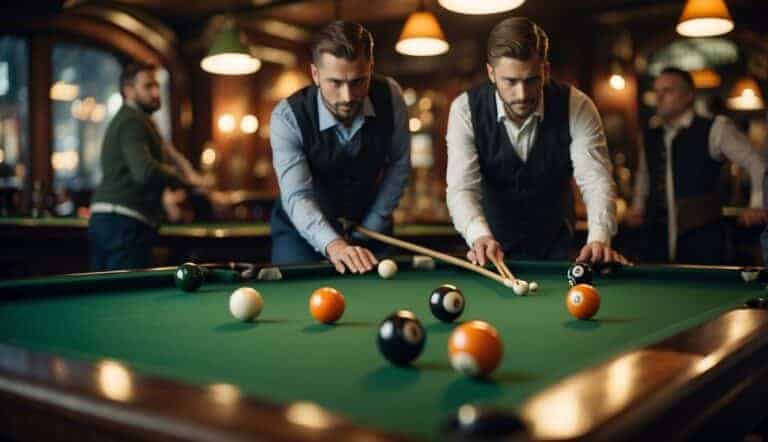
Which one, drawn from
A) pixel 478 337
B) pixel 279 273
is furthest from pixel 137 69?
pixel 478 337

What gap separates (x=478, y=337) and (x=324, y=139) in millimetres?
1917

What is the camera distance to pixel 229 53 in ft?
14.8

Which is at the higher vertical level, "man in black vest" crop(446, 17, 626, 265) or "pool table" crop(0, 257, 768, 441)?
"man in black vest" crop(446, 17, 626, 265)

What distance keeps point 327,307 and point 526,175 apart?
1.48 meters

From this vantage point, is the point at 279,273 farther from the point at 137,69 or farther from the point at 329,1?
the point at 329,1

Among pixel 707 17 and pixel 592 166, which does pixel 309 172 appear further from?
pixel 707 17

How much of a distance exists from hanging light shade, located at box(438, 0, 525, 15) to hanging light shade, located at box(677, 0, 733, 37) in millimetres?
1401

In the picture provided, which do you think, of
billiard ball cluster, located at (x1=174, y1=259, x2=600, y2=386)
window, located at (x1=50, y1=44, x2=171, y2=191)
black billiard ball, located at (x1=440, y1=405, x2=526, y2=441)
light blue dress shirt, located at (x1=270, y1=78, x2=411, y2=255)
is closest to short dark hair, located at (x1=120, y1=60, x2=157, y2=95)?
light blue dress shirt, located at (x1=270, y1=78, x2=411, y2=255)

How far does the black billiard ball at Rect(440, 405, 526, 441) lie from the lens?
71 cm

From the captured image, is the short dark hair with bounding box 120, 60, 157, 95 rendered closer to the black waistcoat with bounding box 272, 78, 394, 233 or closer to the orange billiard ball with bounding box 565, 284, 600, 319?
the black waistcoat with bounding box 272, 78, 394, 233

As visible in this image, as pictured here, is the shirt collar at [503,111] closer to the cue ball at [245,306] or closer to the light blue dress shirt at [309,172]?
the light blue dress shirt at [309,172]

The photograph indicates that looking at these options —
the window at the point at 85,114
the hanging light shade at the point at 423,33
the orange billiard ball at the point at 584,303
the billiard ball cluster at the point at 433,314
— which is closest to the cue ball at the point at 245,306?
the billiard ball cluster at the point at 433,314

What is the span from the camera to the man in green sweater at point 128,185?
386 centimetres

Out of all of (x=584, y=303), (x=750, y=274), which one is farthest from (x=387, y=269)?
(x=750, y=274)
